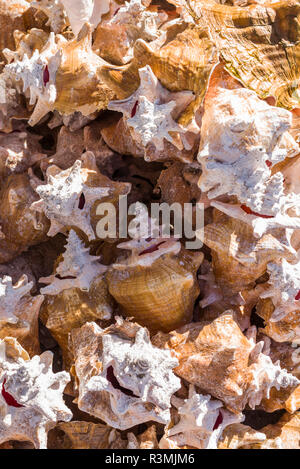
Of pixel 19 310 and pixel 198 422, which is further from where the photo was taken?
pixel 19 310

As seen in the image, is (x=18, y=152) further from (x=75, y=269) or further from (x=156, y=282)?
(x=156, y=282)

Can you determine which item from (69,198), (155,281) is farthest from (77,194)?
(155,281)

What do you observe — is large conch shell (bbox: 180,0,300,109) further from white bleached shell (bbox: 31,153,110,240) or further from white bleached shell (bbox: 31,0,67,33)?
white bleached shell (bbox: 31,153,110,240)

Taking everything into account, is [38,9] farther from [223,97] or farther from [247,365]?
[247,365]

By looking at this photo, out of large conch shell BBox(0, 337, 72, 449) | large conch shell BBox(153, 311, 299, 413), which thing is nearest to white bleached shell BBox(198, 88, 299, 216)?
large conch shell BBox(153, 311, 299, 413)
